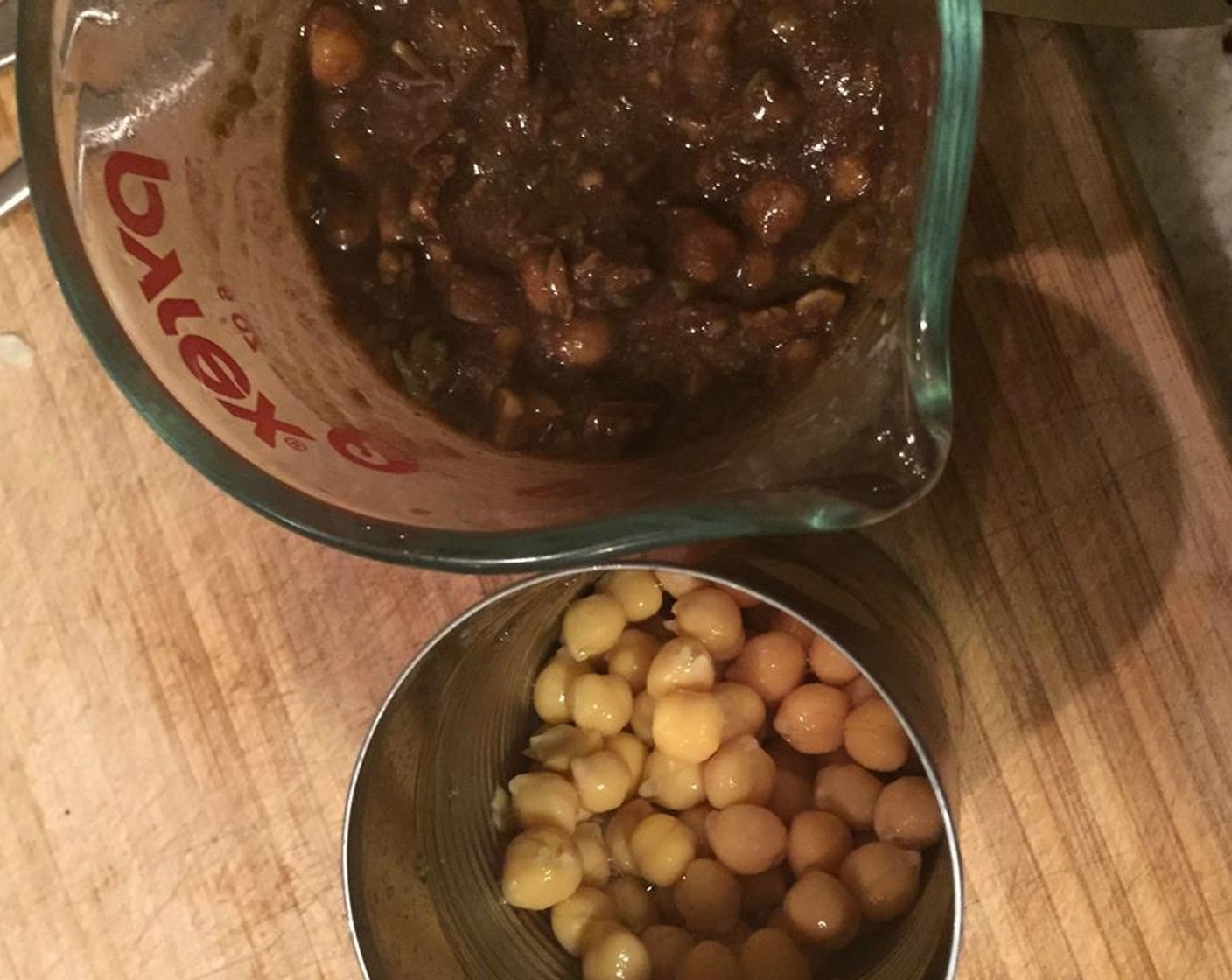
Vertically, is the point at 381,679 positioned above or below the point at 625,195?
below

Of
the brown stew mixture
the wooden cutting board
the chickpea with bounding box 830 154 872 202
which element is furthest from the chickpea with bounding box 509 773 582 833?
the chickpea with bounding box 830 154 872 202

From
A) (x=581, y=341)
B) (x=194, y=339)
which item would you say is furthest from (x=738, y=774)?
(x=194, y=339)

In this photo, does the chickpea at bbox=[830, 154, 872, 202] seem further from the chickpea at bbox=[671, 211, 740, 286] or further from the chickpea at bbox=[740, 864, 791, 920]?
the chickpea at bbox=[740, 864, 791, 920]

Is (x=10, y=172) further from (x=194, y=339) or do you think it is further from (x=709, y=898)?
(x=709, y=898)

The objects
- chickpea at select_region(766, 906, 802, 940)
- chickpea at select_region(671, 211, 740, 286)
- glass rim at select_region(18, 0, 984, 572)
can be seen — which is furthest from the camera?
chickpea at select_region(766, 906, 802, 940)

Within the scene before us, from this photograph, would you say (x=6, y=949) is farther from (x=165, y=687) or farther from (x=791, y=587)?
(x=791, y=587)

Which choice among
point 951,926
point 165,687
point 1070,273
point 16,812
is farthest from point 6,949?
point 1070,273

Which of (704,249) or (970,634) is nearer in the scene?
(704,249)
